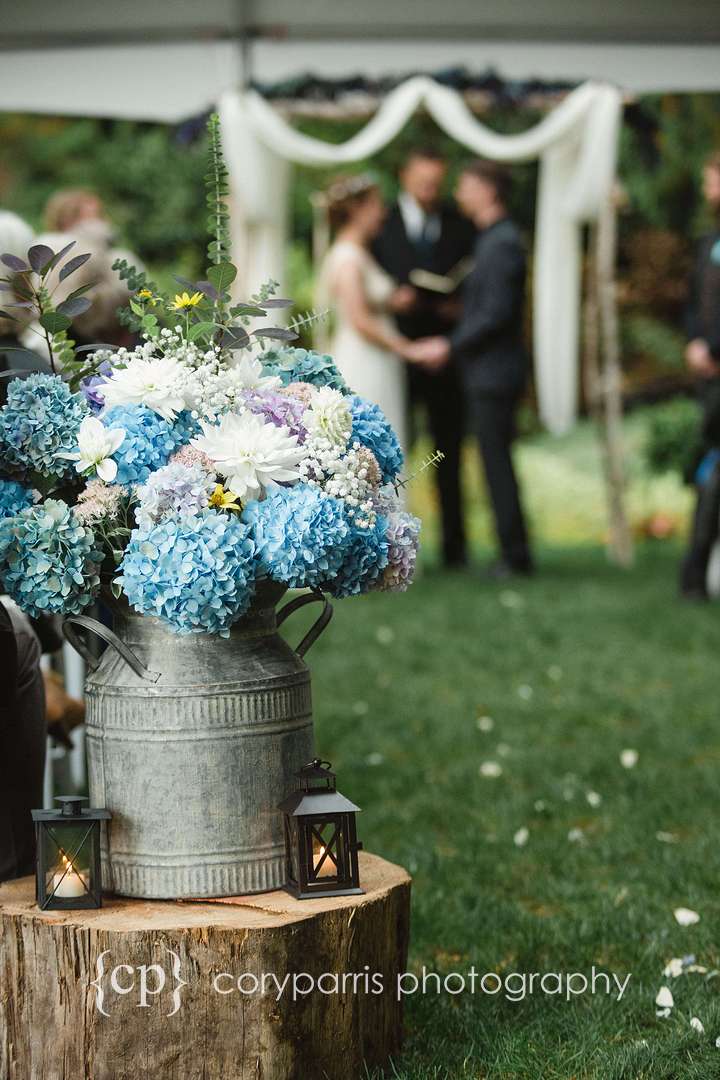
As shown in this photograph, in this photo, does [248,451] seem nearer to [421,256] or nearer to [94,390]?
[94,390]

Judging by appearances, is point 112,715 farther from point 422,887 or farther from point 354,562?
point 422,887

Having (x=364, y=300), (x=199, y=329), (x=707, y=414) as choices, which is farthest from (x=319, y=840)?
(x=364, y=300)

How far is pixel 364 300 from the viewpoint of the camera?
26.7ft

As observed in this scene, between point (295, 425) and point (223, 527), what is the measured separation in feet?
0.80

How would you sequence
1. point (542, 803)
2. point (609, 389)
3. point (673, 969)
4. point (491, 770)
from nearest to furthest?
point (673, 969)
point (542, 803)
point (491, 770)
point (609, 389)

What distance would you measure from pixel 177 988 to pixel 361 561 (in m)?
0.71

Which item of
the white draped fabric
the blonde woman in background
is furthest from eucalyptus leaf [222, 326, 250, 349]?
the white draped fabric

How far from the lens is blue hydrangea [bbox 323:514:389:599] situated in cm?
210

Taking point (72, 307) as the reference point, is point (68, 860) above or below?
below

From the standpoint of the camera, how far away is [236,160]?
8391 millimetres

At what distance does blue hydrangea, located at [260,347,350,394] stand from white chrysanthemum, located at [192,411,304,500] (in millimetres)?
253

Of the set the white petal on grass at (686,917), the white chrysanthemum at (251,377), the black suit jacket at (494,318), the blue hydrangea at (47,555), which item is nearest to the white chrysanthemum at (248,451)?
the white chrysanthemum at (251,377)

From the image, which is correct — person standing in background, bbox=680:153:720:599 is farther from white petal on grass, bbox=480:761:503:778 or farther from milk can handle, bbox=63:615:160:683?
milk can handle, bbox=63:615:160:683

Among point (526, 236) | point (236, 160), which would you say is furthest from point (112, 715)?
point (526, 236)
